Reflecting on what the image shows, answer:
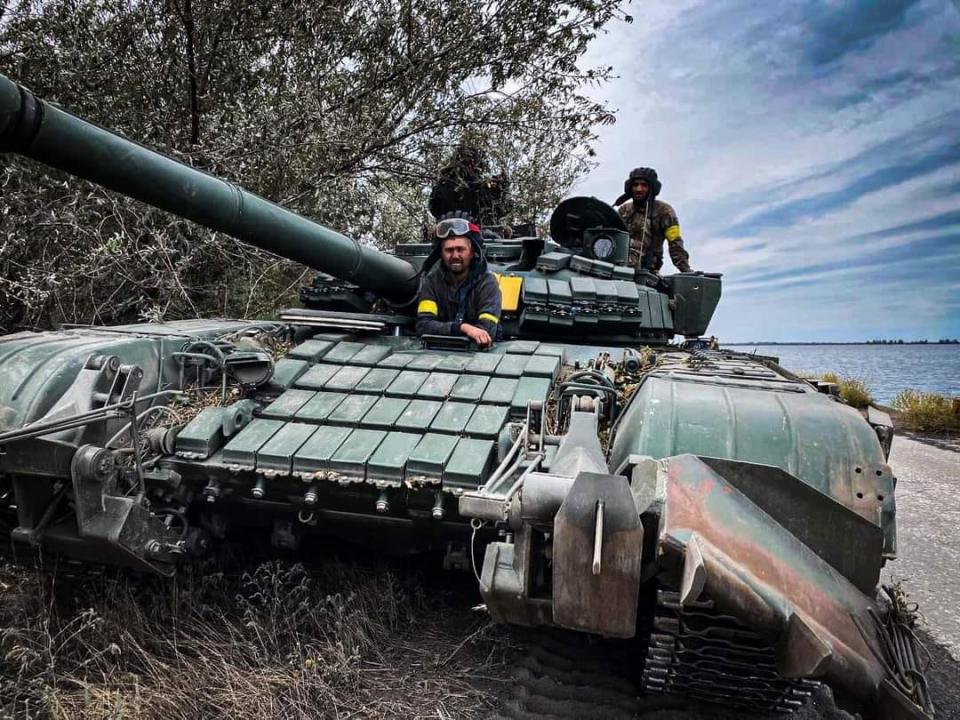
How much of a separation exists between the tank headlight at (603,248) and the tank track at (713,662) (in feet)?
12.3

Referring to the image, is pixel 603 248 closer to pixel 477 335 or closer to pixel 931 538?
pixel 477 335

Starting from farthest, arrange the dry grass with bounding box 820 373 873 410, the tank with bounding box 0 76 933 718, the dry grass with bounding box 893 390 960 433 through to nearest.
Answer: the dry grass with bounding box 820 373 873 410
the dry grass with bounding box 893 390 960 433
the tank with bounding box 0 76 933 718

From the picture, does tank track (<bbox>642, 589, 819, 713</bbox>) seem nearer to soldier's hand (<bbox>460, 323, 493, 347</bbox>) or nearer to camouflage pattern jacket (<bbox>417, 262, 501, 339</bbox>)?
soldier's hand (<bbox>460, 323, 493, 347</bbox>)

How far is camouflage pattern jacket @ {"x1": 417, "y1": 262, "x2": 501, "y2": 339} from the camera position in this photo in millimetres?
4109

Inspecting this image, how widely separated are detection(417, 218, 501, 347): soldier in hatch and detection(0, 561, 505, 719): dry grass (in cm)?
153

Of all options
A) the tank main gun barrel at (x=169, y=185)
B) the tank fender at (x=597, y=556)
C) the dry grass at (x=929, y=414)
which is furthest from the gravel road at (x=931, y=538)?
the tank main gun barrel at (x=169, y=185)

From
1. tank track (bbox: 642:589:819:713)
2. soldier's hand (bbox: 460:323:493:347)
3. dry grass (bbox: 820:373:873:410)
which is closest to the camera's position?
tank track (bbox: 642:589:819:713)

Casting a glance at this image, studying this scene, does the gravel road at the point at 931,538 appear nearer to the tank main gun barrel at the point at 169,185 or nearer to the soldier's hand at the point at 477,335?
the soldier's hand at the point at 477,335

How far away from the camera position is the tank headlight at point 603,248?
568cm

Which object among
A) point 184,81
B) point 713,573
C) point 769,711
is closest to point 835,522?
point 713,573

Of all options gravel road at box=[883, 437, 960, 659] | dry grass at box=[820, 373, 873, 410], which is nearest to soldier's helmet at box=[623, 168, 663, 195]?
gravel road at box=[883, 437, 960, 659]

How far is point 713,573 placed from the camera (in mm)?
1704

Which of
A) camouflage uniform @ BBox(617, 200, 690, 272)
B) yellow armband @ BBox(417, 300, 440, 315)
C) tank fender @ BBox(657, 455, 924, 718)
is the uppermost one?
camouflage uniform @ BBox(617, 200, 690, 272)

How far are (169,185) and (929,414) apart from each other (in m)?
13.5
